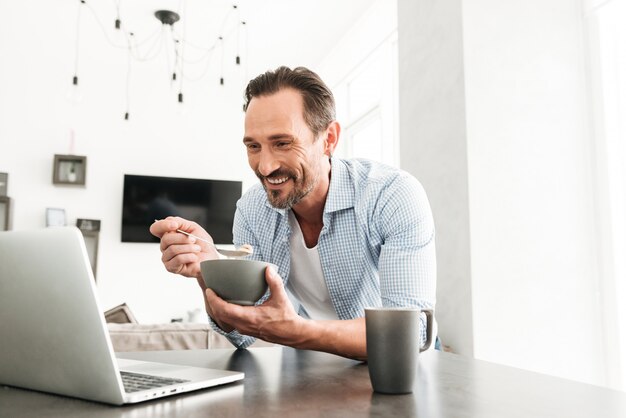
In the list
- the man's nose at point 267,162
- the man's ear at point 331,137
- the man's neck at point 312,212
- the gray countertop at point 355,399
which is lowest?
the gray countertop at point 355,399

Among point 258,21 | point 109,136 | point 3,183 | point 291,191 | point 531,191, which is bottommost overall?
point 291,191

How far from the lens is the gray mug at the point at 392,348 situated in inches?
27.0

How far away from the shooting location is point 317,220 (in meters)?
1.56

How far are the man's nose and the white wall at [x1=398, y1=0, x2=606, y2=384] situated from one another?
4.23 ft

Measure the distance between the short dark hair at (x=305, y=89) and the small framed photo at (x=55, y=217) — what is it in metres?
4.28

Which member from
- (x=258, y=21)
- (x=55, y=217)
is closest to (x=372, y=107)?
(x=258, y=21)

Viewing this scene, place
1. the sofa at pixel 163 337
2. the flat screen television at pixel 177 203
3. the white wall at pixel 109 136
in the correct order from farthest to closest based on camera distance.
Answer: the flat screen television at pixel 177 203 < the white wall at pixel 109 136 < the sofa at pixel 163 337

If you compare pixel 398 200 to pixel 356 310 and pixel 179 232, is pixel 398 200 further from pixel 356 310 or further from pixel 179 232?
pixel 179 232

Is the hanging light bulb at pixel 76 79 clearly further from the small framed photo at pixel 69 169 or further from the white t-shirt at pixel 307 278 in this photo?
the white t-shirt at pixel 307 278

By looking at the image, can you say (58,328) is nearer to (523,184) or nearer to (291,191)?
(291,191)

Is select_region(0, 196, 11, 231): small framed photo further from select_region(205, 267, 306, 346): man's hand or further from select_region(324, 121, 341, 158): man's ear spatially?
select_region(205, 267, 306, 346): man's hand

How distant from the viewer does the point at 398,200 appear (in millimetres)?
1301

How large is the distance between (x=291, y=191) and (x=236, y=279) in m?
0.58

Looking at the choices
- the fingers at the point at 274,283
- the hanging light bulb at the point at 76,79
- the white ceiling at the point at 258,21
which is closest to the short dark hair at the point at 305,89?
the fingers at the point at 274,283
